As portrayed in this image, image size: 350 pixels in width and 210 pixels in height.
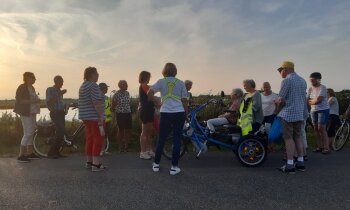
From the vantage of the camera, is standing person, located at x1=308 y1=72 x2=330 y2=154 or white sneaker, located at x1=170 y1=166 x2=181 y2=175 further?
standing person, located at x1=308 y1=72 x2=330 y2=154

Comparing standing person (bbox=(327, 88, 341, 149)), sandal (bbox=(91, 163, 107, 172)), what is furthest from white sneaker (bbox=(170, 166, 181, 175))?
standing person (bbox=(327, 88, 341, 149))

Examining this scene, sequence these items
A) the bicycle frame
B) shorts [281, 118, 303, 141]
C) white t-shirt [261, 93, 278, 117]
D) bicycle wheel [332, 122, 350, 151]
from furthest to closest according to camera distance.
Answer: bicycle wheel [332, 122, 350, 151] → white t-shirt [261, 93, 278, 117] → the bicycle frame → shorts [281, 118, 303, 141]

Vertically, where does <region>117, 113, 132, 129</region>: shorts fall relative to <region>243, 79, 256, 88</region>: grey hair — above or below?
below

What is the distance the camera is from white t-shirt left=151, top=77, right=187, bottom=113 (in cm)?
750

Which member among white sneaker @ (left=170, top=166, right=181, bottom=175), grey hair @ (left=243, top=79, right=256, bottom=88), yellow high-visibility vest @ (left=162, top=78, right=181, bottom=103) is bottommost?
white sneaker @ (left=170, top=166, right=181, bottom=175)

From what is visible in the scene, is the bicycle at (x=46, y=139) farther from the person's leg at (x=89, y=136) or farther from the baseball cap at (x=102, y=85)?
the person's leg at (x=89, y=136)

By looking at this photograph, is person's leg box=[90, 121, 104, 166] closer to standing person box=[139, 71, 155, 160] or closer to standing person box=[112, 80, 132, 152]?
standing person box=[139, 71, 155, 160]

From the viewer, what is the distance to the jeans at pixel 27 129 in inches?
362

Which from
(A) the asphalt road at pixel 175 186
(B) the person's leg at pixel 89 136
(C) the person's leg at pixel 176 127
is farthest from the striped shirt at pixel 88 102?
(C) the person's leg at pixel 176 127

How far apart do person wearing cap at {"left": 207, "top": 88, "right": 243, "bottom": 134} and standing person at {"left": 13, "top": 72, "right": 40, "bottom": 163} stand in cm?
403

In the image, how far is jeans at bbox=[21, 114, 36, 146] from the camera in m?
9.19

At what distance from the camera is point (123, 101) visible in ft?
34.0

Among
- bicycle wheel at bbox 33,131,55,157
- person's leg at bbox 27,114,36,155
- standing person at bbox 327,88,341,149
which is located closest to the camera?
person's leg at bbox 27,114,36,155

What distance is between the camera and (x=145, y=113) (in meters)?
9.16
